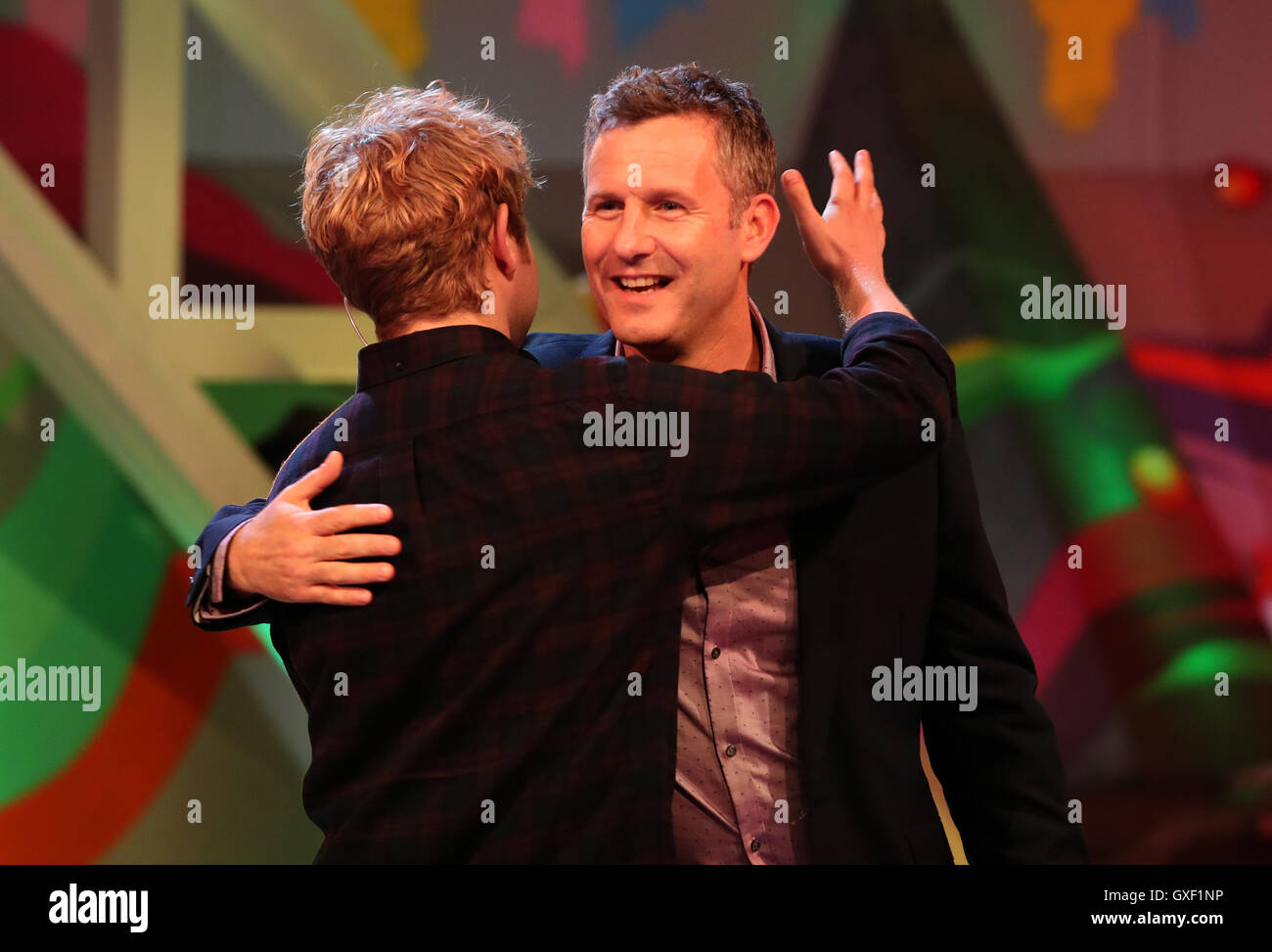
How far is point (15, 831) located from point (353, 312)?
1545 millimetres

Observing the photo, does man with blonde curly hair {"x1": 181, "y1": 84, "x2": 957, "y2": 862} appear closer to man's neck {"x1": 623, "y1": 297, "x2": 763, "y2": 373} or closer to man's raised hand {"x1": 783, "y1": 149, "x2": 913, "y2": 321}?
man's raised hand {"x1": 783, "y1": 149, "x2": 913, "y2": 321}

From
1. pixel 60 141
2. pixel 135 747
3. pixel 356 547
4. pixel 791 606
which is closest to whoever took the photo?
pixel 356 547

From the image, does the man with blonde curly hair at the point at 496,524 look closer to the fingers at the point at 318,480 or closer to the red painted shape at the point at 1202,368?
the fingers at the point at 318,480

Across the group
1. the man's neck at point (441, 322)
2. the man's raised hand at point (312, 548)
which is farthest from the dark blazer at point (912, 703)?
the man's neck at point (441, 322)

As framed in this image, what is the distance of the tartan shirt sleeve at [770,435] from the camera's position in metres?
1.28

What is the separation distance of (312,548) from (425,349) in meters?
0.26

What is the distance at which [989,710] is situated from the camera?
1.60m

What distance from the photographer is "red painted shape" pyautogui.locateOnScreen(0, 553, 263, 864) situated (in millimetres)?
2924

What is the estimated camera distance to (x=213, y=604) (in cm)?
145

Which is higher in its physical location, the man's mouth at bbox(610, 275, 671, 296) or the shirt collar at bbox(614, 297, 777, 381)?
the man's mouth at bbox(610, 275, 671, 296)

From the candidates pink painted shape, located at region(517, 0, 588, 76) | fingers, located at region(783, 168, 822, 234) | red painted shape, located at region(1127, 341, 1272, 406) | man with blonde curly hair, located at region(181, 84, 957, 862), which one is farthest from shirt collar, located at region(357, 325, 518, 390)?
red painted shape, located at region(1127, 341, 1272, 406)

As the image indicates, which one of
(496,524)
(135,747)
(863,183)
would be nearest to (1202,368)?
(863,183)

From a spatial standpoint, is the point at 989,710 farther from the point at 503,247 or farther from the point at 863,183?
the point at 503,247

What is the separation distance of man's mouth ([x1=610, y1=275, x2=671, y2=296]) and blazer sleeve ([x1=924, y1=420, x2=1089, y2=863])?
44 cm
